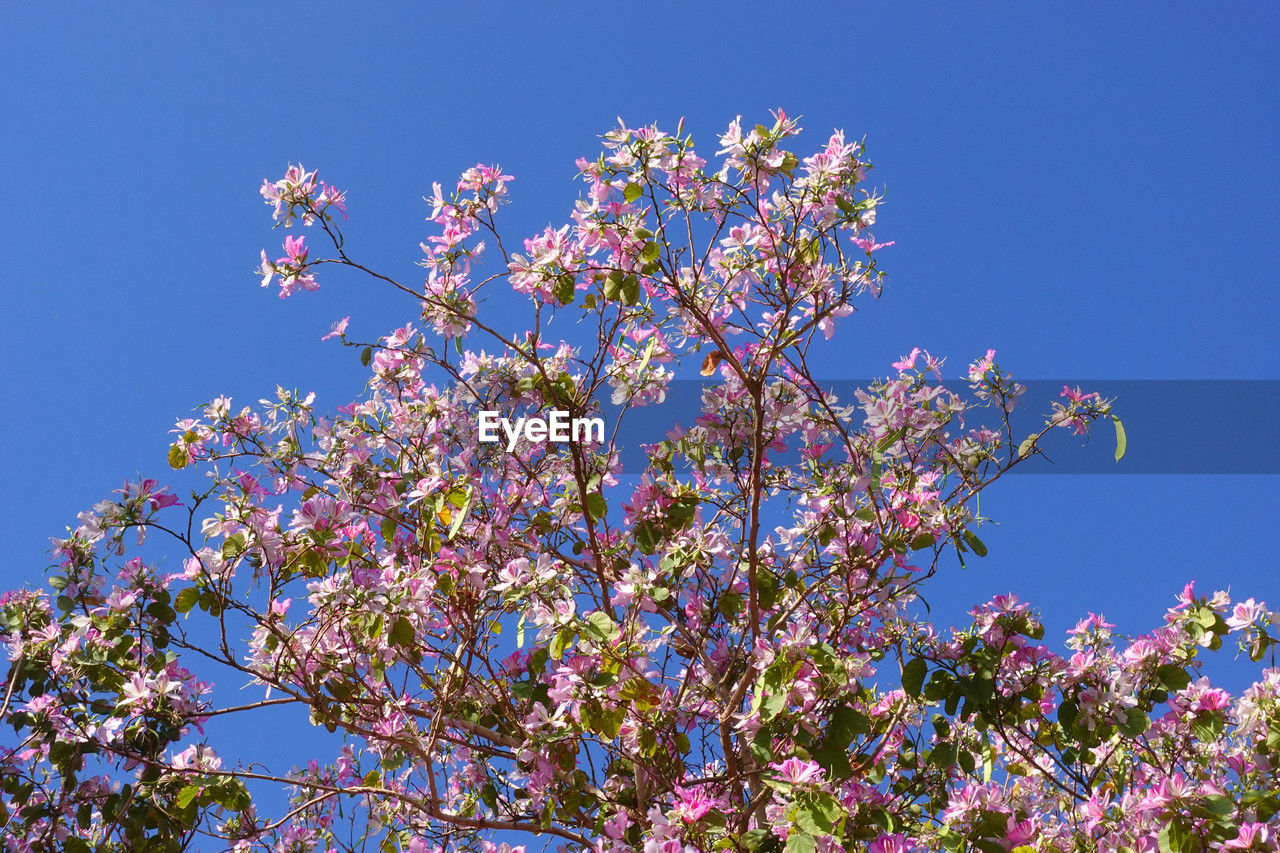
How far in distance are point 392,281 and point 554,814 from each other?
1871 mm

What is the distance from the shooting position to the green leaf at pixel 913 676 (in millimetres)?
3148

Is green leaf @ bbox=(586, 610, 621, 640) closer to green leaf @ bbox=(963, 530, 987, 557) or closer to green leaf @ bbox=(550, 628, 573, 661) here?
green leaf @ bbox=(550, 628, 573, 661)

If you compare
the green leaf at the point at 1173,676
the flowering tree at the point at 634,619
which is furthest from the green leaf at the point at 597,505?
the green leaf at the point at 1173,676

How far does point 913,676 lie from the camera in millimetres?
3158

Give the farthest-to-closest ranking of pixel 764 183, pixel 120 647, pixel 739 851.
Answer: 1. pixel 120 647
2. pixel 764 183
3. pixel 739 851

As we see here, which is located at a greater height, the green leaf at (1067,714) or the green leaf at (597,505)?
the green leaf at (597,505)

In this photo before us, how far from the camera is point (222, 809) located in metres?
3.84

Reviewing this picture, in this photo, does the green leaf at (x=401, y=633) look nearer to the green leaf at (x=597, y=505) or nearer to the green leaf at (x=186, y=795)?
the green leaf at (x=597, y=505)

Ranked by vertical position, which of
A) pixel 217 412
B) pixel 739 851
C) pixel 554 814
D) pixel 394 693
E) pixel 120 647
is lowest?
pixel 739 851

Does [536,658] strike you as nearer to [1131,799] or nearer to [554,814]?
[554,814]

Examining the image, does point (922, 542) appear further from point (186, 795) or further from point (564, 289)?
point (186, 795)

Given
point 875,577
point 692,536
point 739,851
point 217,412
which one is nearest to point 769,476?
point 875,577

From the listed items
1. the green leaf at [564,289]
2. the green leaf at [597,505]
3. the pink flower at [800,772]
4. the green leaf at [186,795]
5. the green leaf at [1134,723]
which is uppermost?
the green leaf at [564,289]

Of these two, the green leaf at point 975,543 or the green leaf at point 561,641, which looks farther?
the green leaf at point 975,543
